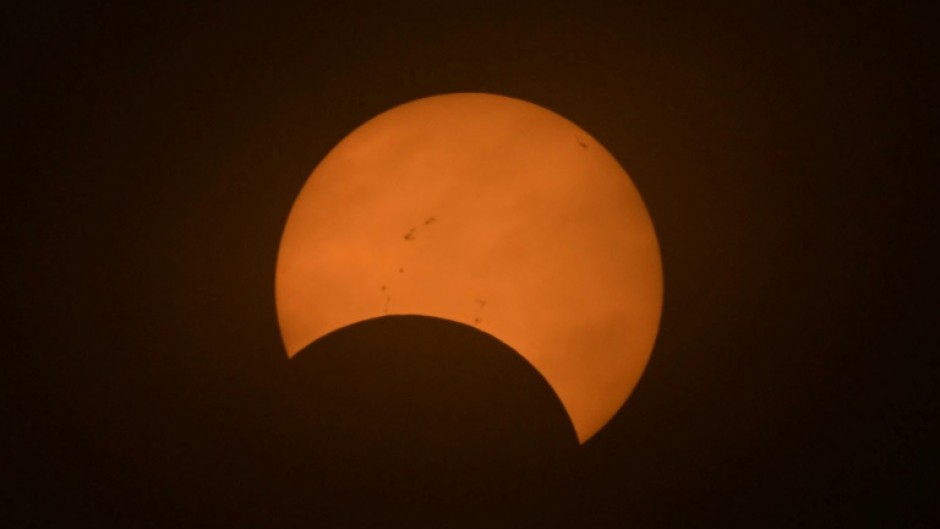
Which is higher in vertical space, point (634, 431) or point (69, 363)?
point (69, 363)

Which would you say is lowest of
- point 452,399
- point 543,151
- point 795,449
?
point 795,449

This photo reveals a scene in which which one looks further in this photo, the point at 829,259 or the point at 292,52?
the point at 829,259

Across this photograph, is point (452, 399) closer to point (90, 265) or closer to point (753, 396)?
point (753, 396)

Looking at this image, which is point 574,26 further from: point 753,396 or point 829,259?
point 753,396

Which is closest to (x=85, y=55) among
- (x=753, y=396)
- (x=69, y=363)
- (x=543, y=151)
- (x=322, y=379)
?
(x=69, y=363)

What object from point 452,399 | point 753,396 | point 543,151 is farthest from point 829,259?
point 452,399

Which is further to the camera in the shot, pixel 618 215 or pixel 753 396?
pixel 753 396
